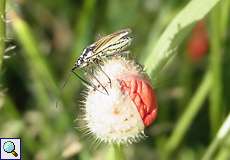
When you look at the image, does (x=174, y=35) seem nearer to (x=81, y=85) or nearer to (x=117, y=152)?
(x=117, y=152)

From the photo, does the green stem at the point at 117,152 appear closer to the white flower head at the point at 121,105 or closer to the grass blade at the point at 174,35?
the white flower head at the point at 121,105

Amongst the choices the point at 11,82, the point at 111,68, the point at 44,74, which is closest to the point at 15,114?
the point at 44,74

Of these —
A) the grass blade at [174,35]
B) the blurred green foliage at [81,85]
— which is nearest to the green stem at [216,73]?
the blurred green foliage at [81,85]

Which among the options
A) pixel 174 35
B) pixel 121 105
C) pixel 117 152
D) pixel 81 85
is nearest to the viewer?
pixel 121 105

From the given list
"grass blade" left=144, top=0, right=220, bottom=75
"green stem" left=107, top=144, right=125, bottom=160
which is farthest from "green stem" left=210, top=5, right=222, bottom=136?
"green stem" left=107, top=144, right=125, bottom=160

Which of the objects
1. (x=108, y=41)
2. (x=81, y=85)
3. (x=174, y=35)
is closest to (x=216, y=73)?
(x=174, y=35)

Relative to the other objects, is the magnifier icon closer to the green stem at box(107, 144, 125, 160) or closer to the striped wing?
the green stem at box(107, 144, 125, 160)

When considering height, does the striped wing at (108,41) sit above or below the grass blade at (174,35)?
below
